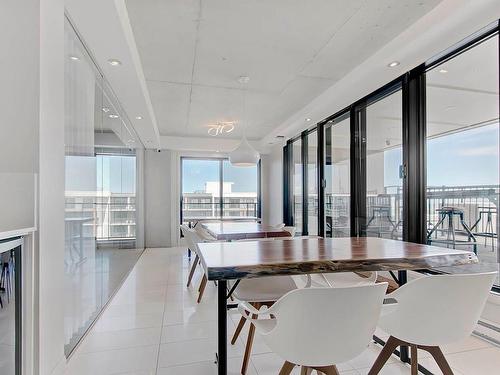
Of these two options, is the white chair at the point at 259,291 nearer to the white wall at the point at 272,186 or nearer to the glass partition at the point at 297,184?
the glass partition at the point at 297,184

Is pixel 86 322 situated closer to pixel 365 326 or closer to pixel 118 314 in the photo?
pixel 118 314

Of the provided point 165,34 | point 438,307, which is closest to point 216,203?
point 165,34

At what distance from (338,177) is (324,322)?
396 centimetres

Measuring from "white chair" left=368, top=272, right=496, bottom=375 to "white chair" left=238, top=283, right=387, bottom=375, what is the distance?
0.26 meters

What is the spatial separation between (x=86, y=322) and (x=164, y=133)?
4999mm

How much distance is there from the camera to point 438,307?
1.32 meters

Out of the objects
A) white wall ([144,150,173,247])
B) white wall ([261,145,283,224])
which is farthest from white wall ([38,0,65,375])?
white wall ([261,145,283,224])

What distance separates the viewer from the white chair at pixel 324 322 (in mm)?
1083

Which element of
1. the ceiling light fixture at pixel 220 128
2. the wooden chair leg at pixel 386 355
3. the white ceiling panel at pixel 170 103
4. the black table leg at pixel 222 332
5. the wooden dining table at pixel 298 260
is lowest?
the wooden chair leg at pixel 386 355

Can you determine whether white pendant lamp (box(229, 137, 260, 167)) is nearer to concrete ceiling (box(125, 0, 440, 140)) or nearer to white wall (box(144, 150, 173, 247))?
concrete ceiling (box(125, 0, 440, 140))

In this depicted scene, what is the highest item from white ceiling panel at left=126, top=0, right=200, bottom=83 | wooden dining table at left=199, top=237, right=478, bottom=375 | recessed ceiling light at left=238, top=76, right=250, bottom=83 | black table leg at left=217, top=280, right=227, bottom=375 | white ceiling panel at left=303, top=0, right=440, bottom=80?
white ceiling panel at left=126, top=0, right=200, bottom=83

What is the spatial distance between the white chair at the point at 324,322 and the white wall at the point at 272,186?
19.8ft

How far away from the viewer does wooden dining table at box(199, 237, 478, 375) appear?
1.34m

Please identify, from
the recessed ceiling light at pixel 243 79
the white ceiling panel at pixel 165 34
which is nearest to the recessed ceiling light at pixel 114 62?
the white ceiling panel at pixel 165 34
